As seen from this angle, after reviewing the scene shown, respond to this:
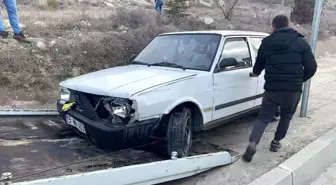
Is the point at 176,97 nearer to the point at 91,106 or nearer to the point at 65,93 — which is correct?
the point at 91,106

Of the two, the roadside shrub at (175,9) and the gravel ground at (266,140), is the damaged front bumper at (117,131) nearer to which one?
the gravel ground at (266,140)

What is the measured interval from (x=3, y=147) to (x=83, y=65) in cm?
412

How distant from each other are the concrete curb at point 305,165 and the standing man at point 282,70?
0.48 m

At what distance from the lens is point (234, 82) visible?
4.84m

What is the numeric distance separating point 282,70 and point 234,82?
79 cm

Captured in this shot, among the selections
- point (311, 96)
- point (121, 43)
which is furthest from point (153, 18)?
point (311, 96)

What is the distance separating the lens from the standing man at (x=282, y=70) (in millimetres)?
4203

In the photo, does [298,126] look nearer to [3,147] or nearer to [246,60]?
[246,60]

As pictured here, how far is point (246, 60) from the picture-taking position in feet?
Result: 17.3

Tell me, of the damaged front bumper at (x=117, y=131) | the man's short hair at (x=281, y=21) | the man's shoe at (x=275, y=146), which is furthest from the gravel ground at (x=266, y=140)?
the man's short hair at (x=281, y=21)

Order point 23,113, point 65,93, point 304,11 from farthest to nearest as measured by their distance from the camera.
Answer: point 304,11
point 23,113
point 65,93

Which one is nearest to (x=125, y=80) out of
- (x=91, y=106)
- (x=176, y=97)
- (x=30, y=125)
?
(x=91, y=106)

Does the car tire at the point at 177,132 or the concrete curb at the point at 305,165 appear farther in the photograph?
the car tire at the point at 177,132

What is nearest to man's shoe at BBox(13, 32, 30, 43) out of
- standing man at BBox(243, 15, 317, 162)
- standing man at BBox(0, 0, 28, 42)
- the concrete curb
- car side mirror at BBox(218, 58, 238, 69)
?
standing man at BBox(0, 0, 28, 42)
